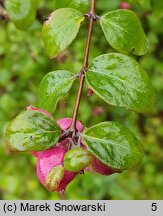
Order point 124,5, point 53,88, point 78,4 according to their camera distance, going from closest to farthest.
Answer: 1. point 53,88
2. point 78,4
3. point 124,5

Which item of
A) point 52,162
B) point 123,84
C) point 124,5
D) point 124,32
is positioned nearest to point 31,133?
point 52,162

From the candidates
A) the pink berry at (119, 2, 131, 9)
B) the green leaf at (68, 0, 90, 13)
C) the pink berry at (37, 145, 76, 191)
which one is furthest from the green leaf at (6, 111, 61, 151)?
the pink berry at (119, 2, 131, 9)

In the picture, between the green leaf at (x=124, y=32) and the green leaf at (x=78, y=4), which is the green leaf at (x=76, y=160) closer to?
the green leaf at (x=124, y=32)

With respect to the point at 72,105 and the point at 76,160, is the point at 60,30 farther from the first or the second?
the point at 72,105

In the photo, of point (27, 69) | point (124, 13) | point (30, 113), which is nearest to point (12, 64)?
point (27, 69)

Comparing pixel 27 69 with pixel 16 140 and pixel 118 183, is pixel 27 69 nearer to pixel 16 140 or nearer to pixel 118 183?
pixel 118 183

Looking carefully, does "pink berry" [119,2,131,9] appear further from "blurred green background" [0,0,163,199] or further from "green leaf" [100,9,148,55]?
"green leaf" [100,9,148,55]

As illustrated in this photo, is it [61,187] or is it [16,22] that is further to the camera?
[16,22]
